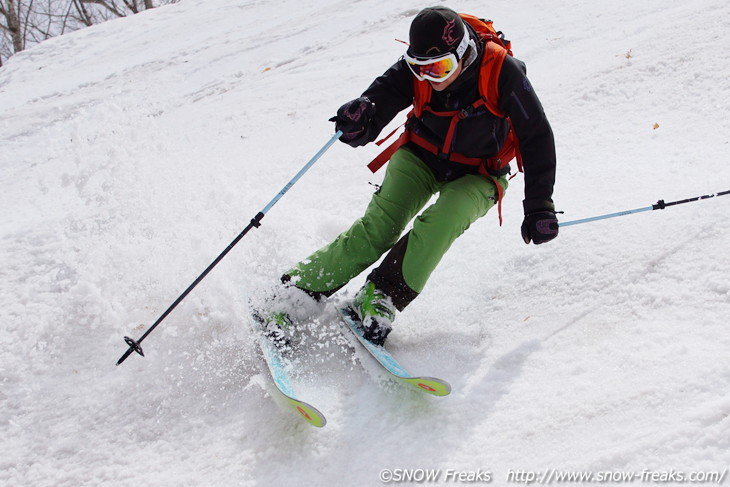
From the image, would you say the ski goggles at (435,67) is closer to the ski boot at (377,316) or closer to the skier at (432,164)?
the skier at (432,164)

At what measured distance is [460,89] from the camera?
2.88 meters

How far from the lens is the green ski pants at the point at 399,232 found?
283 centimetres

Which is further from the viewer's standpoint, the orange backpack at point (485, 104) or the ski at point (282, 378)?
the orange backpack at point (485, 104)

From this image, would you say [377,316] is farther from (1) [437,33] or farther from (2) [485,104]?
(1) [437,33]

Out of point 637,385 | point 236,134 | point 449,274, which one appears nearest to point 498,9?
point 236,134

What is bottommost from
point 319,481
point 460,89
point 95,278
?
point 319,481

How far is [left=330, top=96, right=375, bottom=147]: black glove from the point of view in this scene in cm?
308

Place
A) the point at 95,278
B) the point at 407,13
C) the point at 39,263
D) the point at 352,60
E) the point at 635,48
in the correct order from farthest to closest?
1. the point at 407,13
2. the point at 352,60
3. the point at 635,48
4. the point at 39,263
5. the point at 95,278

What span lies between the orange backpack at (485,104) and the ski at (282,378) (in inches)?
50.4

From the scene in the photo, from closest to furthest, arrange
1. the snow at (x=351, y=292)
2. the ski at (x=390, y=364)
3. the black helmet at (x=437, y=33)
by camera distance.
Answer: the snow at (x=351, y=292)
the ski at (x=390, y=364)
the black helmet at (x=437, y=33)

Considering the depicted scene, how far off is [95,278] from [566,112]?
3.95m

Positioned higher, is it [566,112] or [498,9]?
[498,9]

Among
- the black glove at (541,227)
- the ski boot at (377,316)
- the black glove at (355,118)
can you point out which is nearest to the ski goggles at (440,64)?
the black glove at (355,118)

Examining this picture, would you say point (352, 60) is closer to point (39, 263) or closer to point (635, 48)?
point (635, 48)
